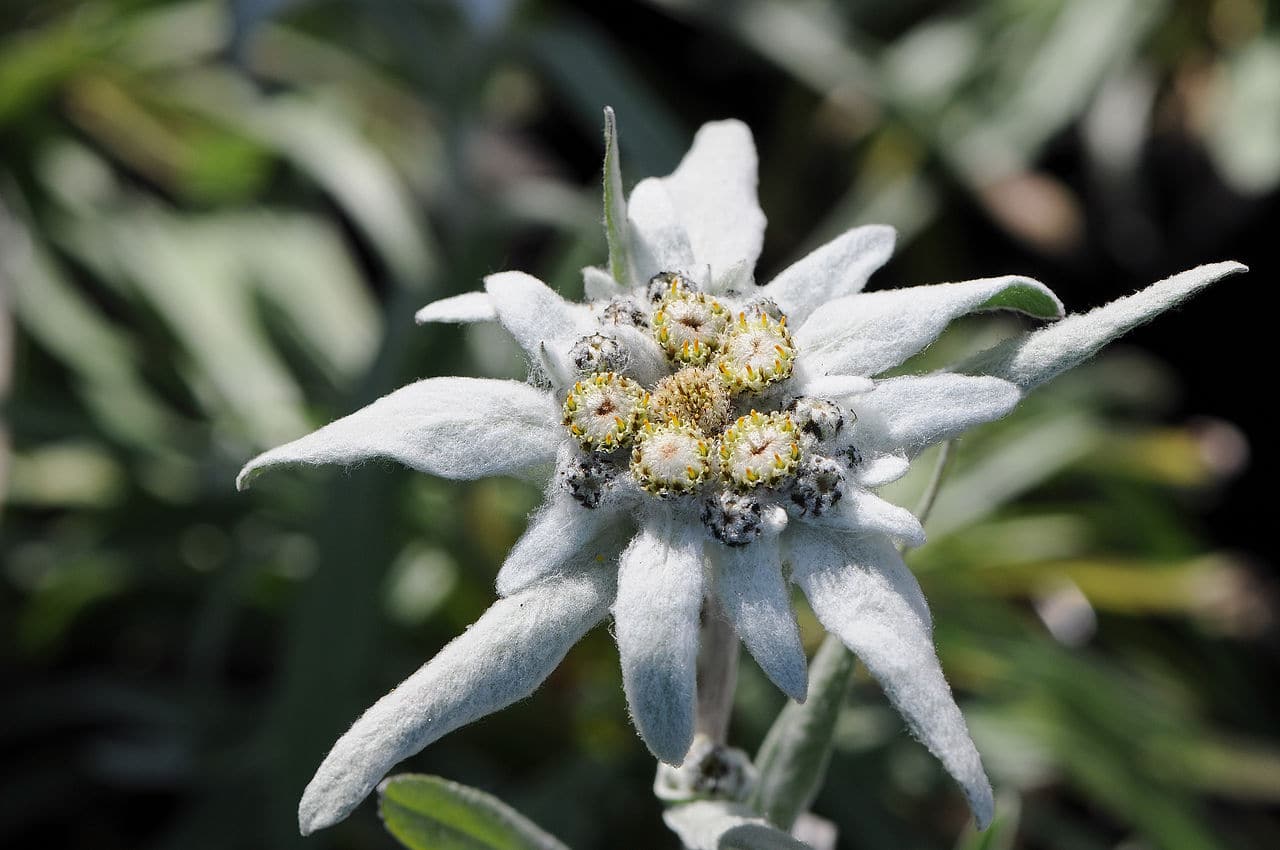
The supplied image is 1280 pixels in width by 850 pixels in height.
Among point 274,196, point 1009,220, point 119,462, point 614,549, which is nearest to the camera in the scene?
point 614,549

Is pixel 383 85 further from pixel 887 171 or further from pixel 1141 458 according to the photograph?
pixel 1141 458

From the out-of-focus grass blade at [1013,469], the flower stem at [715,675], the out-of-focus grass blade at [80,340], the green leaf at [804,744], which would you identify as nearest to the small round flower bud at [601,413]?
the flower stem at [715,675]

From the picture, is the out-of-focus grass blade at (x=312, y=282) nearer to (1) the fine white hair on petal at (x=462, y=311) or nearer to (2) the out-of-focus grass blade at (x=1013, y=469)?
(2) the out-of-focus grass blade at (x=1013, y=469)

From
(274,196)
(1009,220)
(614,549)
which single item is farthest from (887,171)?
(614,549)

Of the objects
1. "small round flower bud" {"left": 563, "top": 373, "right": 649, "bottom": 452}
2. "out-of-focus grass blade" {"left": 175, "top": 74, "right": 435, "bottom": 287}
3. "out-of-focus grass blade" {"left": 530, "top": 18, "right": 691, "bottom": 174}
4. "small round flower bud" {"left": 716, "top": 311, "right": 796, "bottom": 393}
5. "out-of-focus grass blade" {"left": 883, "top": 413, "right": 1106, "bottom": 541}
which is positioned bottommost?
"out-of-focus grass blade" {"left": 883, "top": 413, "right": 1106, "bottom": 541}

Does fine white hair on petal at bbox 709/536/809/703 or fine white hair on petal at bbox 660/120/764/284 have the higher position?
fine white hair on petal at bbox 660/120/764/284

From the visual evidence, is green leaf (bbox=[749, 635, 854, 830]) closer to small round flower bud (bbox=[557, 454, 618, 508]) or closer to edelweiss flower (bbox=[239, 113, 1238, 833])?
edelweiss flower (bbox=[239, 113, 1238, 833])

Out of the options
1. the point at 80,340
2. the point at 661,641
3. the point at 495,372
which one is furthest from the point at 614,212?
the point at 80,340

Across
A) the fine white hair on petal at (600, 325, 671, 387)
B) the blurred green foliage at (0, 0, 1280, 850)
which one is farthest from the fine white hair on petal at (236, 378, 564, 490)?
the blurred green foliage at (0, 0, 1280, 850)
